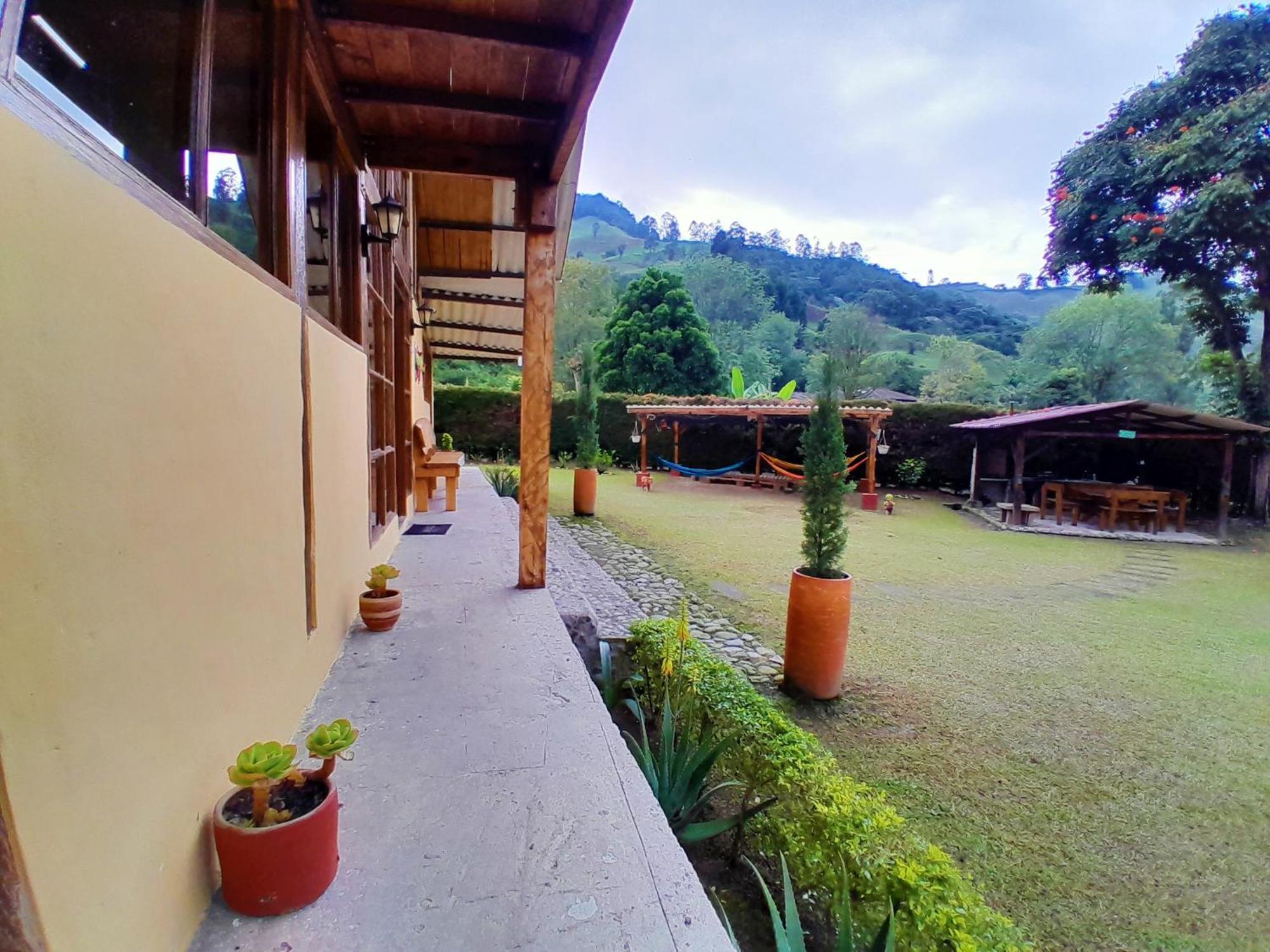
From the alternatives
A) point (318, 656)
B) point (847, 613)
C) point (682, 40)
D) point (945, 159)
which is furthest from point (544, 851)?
point (945, 159)

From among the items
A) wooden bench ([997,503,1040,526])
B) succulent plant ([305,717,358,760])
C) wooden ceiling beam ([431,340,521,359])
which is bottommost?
wooden bench ([997,503,1040,526])

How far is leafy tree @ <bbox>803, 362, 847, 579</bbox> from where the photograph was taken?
3.44m

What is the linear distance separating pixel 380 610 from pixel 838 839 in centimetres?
199

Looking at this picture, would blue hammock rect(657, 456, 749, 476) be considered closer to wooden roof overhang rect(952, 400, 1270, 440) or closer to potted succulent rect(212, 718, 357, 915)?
wooden roof overhang rect(952, 400, 1270, 440)

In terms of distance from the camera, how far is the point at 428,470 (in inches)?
222

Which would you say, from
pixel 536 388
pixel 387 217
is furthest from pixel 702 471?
pixel 387 217

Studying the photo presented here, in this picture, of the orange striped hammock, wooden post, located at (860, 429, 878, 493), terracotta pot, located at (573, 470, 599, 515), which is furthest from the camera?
the orange striped hammock

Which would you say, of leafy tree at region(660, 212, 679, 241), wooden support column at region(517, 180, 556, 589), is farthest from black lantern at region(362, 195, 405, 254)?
leafy tree at region(660, 212, 679, 241)

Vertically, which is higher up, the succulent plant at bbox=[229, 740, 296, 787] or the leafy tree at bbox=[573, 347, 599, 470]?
the leafy tree at bbox=[573, 347, 599, 470]

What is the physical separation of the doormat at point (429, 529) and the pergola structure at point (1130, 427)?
369 inches

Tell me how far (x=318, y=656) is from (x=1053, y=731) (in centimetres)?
354

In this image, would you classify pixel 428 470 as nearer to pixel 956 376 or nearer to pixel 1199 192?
pixel 1199 192

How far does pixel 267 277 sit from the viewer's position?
63.1 inches

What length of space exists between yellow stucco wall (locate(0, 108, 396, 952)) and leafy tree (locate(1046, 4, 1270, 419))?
1581 centimetres
